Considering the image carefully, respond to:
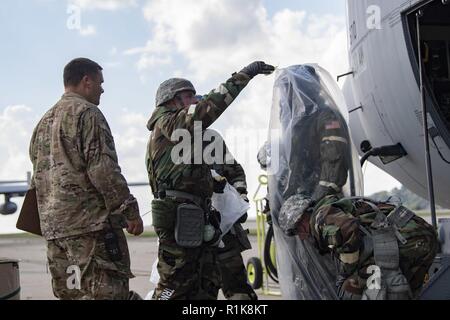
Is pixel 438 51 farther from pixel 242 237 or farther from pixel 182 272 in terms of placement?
pixel 182 272

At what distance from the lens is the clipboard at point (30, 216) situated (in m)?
3.84

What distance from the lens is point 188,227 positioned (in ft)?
12.8

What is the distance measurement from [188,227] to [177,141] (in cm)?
56

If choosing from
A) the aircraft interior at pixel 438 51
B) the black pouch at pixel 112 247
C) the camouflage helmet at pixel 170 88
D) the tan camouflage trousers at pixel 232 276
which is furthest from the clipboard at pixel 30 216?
the aircraft interior at pixel 438 51

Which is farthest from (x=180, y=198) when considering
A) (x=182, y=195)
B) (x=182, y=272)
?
(x=182, y=272)

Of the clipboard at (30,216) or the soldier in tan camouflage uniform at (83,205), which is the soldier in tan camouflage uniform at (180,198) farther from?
the clipboard at (30,216)

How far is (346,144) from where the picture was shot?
13.7 feet

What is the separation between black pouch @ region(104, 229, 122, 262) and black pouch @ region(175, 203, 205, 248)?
1.66 feet

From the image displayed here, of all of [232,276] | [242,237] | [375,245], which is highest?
[375,245]

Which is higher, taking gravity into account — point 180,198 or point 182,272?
point 180,198
